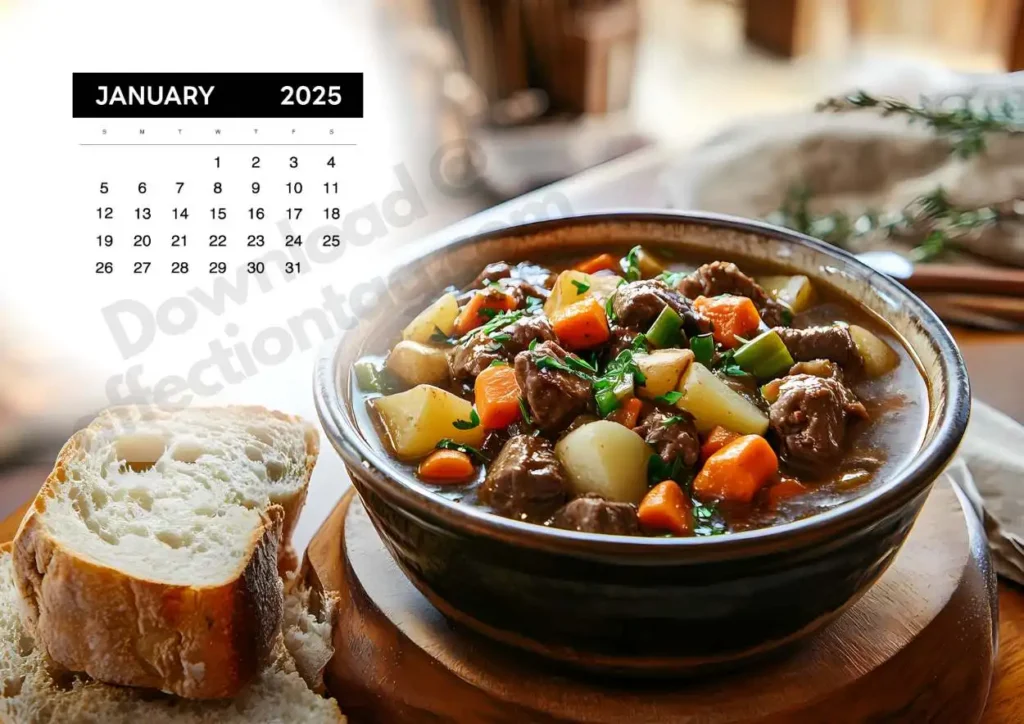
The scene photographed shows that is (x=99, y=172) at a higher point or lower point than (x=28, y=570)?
higher

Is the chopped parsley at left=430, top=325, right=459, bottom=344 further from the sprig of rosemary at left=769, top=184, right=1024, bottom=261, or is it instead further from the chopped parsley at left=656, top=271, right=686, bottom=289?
the sprig of rosemary at left=769, top=184, right=1024, bottom=261

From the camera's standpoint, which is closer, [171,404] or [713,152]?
[171,404]

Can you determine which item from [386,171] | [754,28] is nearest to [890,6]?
[754,28]

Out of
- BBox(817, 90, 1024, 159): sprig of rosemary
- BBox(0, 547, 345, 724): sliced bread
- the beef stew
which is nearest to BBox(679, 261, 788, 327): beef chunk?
the beef stew

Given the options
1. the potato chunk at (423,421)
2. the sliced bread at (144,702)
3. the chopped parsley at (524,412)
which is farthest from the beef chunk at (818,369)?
the sliced bread at (144,702)

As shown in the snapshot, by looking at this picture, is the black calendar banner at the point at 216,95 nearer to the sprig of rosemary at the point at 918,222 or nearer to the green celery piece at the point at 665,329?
the green celery piece at the point at 665,329

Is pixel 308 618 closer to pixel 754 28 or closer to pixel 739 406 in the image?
pixel 739 406
